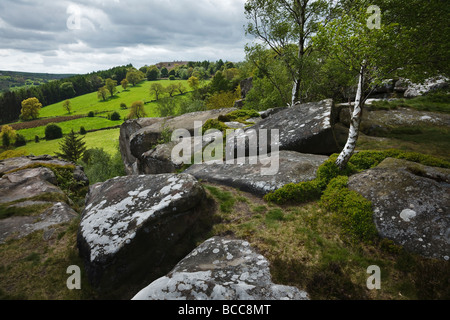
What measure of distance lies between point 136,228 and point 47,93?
192m

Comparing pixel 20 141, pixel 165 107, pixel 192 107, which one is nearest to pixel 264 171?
pixel 192 107

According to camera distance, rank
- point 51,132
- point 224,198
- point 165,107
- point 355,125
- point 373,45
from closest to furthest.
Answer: point 373,45 → point 355,125 → point 224,198 → point 165,107 → point 51,132

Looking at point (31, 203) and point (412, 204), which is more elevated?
point (412, 204)

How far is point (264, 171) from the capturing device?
1261cm

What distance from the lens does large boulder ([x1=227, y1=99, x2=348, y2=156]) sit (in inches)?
A: 557

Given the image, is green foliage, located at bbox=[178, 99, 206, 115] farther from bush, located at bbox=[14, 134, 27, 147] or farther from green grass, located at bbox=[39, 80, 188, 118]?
bush, located at bbox=[14, 134, 27, 147]

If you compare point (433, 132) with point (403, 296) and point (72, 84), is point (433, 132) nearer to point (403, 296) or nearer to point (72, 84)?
point (403, 296)

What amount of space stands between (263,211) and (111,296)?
260 inches

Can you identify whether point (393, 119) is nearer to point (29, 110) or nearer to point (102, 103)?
point (29, 110)

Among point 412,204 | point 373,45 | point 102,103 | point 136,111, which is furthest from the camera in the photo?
point 102,103

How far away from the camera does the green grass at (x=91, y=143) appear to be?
269ft

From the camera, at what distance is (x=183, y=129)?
24438 mm

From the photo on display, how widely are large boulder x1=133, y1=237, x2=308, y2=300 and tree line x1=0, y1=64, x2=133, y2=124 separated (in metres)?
166
